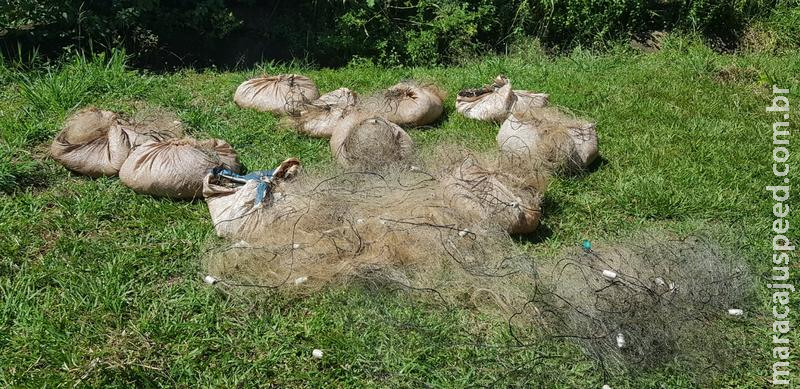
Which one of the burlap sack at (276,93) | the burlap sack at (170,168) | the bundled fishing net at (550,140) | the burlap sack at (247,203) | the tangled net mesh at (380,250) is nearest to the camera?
the tangled net mesh at (380,250)

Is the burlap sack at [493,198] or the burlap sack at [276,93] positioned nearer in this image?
the burlap sack at [493,198]

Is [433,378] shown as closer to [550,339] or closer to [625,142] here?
[550,339]

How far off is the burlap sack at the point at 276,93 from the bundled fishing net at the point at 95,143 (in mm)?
1094

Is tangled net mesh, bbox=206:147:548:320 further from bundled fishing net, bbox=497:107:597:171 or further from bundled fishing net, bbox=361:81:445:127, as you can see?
bundled fishing net, bbox=361:81:445:127

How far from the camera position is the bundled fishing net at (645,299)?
2975 millimetres

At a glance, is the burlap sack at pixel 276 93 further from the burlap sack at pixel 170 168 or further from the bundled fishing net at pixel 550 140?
the bundled fishing net at pixel 550 140

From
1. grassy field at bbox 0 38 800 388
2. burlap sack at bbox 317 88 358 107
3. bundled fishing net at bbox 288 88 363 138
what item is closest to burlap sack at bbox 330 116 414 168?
grassy field at bbox 0 38 800 388

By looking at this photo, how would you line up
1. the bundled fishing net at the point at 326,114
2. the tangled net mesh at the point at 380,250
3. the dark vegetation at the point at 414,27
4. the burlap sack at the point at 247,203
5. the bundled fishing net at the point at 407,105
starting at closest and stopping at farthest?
the tangled net mesh at the point at 380,250
the burlap sack at the point at 247,203
the bundled fishing net at the point at 326,114
the bundled fishing net at the point at 407,105
the dark vegetation at the point at 414,27

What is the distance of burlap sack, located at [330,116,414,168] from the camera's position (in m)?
4.25

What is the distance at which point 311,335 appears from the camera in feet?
10.2

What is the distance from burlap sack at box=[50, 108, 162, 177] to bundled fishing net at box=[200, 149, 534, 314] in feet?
3.09

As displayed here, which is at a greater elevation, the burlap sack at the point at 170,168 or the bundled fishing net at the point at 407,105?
the burlap sack at the point at 170,168

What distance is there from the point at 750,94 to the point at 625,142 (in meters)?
1.88

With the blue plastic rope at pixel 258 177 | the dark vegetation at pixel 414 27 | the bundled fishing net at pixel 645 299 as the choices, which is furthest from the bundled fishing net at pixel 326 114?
the dark vegetation at pixel 414 27
